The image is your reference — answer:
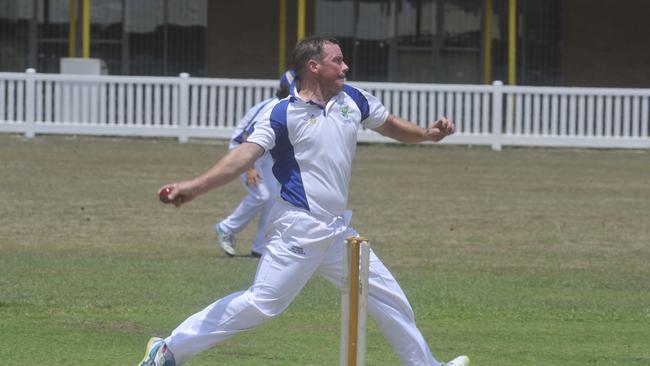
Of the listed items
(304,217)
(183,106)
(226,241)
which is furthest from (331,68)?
(183,106)

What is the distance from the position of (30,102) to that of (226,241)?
457 inches

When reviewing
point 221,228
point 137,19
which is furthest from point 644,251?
point 137,19

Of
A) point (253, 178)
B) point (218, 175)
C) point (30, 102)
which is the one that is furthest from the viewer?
point (30, 102)

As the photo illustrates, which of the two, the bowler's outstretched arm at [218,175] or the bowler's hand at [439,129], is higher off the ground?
the bowler's hand at [439,129]

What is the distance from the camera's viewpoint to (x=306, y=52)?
22.9ft

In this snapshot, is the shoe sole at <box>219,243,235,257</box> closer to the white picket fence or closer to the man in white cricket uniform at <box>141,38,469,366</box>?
the man in white cricket uniform at <box>141,38,469,366</box>

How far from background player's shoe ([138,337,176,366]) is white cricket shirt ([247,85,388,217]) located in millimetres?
990

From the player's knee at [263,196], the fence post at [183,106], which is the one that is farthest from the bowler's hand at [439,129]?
the fence post at [183,106]

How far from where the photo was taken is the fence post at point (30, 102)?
23.0 meters

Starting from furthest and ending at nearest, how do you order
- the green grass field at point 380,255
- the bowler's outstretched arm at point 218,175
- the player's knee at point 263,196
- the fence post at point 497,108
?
1. the fence post at point 497,108
2. the player's knee at point 263,196
3. the green grass field at point 380,255
4. the bowler's outstretched arm at point 218,175

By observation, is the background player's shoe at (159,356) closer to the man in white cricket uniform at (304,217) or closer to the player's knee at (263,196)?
the man in white cricket uniform at (304,217)

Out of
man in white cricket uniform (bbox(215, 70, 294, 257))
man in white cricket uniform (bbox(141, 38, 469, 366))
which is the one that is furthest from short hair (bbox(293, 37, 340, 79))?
man in white cricket uniform (bbox(215, 70, 294, 257))

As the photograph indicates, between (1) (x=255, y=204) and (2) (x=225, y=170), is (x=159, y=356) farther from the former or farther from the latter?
(1) (x=255, y=204)

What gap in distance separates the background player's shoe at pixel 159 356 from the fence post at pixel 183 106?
1630 cm
